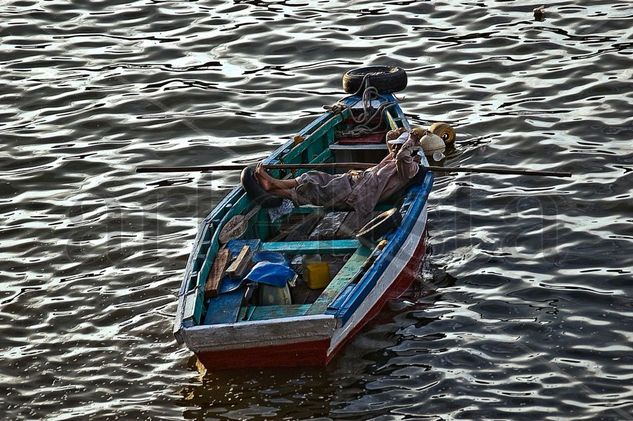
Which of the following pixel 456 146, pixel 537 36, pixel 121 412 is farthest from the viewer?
pixel 537 36

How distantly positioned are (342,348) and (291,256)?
1.34 metres

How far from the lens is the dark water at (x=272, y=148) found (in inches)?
391

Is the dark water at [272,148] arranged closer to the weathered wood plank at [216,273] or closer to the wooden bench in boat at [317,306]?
the wooden bench in boat at [317,306]

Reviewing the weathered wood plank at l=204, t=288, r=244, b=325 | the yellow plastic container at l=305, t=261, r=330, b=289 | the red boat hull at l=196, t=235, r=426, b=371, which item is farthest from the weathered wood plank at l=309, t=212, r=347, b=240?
the red boat hull at l=196, t=235, r=426, b=371

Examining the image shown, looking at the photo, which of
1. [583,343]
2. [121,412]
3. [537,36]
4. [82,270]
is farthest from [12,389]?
[537,36]

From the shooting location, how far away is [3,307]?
1172cm

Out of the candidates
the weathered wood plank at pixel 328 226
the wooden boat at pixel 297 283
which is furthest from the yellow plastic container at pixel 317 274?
the weathered wood plank at pixel 328 226

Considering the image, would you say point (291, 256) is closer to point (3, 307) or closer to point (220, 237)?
point (220, 237)

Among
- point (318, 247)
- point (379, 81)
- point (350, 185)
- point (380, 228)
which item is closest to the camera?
point (380, 228)

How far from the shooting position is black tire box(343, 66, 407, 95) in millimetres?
14531

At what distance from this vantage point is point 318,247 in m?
11.1

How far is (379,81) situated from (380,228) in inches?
160

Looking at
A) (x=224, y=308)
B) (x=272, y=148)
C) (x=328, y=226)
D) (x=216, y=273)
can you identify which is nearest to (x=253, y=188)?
(x=328, y=226)

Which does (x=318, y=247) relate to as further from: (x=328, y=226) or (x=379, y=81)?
(x=379, y=81)
